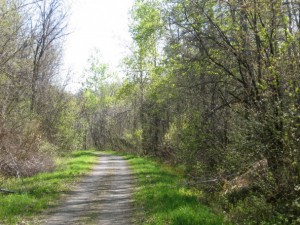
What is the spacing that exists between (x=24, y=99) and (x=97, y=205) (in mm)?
12723

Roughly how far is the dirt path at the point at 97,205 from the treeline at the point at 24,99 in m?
3.28

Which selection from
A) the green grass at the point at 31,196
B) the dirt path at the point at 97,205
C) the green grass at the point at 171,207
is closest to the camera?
the green grass at the point at 171,207

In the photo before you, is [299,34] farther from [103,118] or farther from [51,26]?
[103,118]

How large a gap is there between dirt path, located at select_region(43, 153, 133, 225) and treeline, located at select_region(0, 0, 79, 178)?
3277 millimetres

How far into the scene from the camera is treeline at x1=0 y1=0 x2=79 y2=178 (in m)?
16.9

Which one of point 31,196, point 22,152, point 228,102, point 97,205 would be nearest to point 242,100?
point 228,102

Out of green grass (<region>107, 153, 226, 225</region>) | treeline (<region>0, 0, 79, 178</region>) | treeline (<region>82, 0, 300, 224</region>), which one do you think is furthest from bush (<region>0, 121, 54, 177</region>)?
treeline (<region>82, 0, 300, 224</region>)

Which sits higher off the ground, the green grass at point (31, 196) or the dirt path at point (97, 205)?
the green grass at point (31, 196)

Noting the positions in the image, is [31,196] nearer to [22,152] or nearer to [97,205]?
[97,205]

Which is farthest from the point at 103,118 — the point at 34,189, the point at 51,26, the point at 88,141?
the point at 34,189

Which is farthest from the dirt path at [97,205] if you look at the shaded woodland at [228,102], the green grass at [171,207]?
the shaded woodland at [228,102]

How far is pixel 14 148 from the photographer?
17578 millimetres

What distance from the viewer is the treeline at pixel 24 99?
1689cm

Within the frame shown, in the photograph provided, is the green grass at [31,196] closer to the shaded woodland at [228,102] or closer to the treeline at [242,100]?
the shaded woodland at [228,102]
